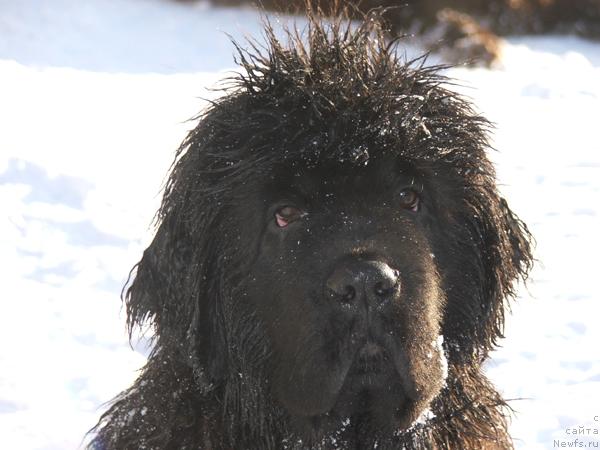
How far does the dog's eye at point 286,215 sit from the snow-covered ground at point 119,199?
1.34 m

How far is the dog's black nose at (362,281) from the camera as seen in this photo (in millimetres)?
3055

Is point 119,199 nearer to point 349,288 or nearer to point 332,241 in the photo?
point 332,241

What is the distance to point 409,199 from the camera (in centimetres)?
349

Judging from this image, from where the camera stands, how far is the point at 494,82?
35.1ft

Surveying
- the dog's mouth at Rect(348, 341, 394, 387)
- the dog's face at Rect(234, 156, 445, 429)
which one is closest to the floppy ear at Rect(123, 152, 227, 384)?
the dog's face at Rect(234, 156, 445, 429)

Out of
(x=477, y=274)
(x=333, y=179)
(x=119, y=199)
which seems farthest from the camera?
(x=119, y=199)

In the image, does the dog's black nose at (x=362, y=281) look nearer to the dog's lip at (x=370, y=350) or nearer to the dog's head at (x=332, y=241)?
the dog's head at (x=332, y=241)

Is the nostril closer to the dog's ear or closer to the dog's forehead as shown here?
the dog's forehead

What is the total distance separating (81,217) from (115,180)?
71cm

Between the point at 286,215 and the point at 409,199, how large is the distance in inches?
18.0

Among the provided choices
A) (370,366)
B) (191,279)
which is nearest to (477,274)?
(370,366)

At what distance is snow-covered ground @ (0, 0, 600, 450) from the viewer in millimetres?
5191

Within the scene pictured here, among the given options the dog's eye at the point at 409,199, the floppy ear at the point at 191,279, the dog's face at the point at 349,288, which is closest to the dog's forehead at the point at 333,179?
the dog's face at the point at 349,288

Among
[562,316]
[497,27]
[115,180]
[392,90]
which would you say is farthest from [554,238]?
[497,27]
